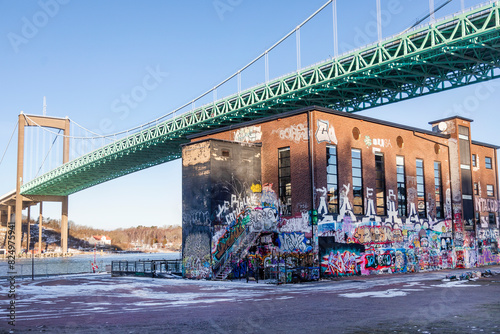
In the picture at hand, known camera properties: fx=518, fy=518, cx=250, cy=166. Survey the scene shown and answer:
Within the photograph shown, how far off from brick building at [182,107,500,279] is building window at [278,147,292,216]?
2.5 inches

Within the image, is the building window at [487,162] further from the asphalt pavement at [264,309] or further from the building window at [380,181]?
the asphalt pavement at [264,309]

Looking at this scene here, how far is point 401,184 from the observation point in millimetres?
35125

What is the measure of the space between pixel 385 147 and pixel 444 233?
9.08 meters

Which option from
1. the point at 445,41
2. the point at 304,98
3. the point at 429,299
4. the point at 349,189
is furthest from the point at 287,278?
the point at 304,98

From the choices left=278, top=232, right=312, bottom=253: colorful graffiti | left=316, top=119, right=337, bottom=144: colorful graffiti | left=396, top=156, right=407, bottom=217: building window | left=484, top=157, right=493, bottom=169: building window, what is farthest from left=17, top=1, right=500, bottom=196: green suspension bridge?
left=278, top=232, right=312, bottom=253: colorful graffiti

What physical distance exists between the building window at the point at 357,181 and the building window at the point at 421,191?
6326 millimetres

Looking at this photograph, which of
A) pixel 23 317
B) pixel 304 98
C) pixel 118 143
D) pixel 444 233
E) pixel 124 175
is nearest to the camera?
pixel 23 317

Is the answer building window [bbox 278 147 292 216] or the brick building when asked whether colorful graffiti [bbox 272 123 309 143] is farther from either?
building window [bbox 278 147 292 216]

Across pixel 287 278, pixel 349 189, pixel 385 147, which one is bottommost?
pixel 287 278

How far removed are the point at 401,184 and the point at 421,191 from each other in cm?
256

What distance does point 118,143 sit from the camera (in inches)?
3359

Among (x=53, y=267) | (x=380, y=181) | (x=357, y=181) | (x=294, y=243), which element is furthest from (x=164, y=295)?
(x=53, y=267)

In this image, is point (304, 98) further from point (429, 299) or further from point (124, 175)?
point (124, 175)

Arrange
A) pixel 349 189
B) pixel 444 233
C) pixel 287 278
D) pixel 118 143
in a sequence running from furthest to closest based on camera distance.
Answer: pixel 118 143
pixel 444 233
pixel 349 189
pixel 287 278
